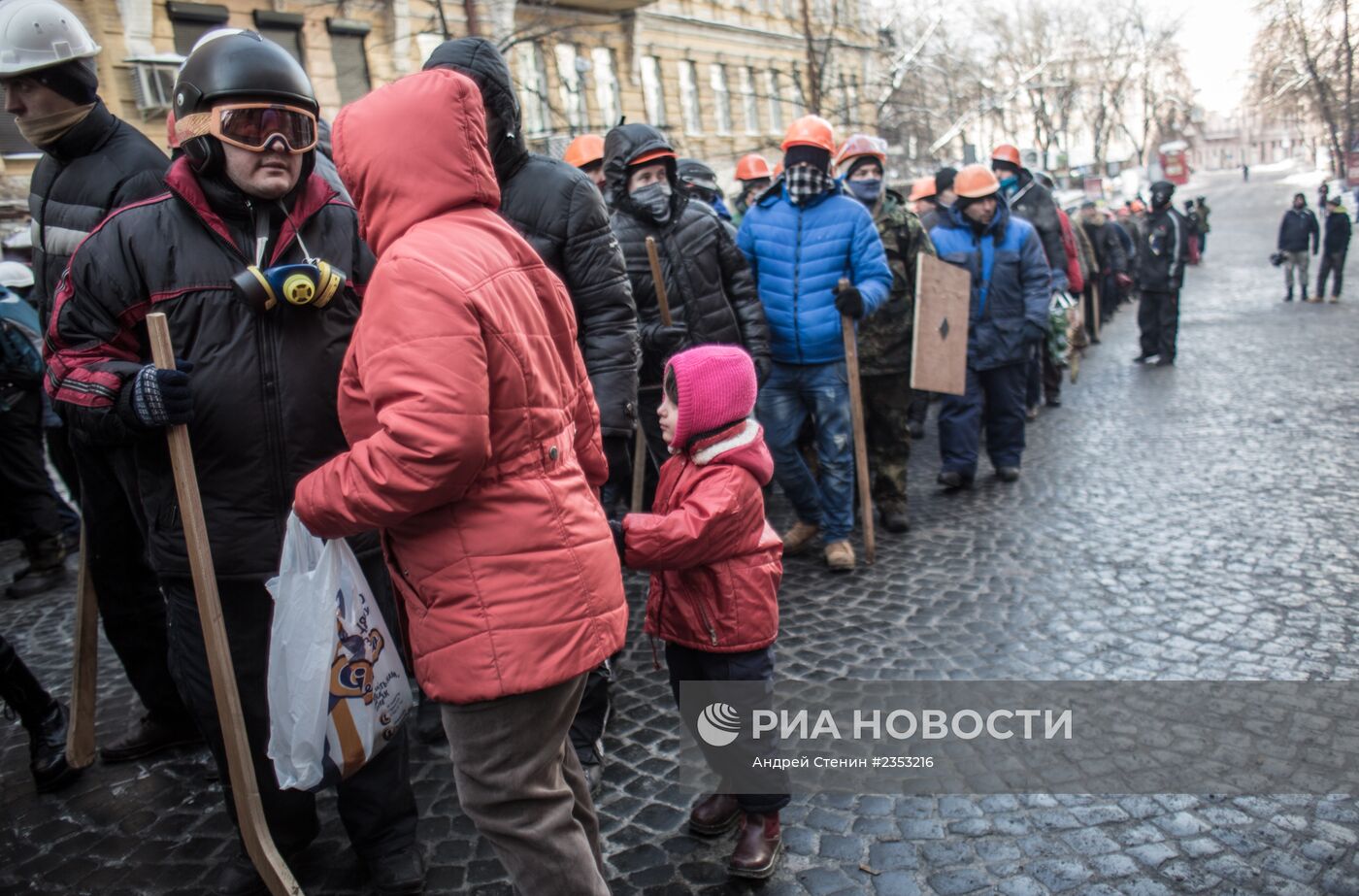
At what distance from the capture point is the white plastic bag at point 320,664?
2.25 m

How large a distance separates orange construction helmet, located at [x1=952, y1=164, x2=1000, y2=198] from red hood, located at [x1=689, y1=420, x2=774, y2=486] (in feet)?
14.7

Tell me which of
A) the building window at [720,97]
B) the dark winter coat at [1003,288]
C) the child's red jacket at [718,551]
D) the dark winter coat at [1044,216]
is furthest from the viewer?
the building window at [720,97]

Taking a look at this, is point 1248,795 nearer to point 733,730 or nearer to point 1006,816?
point 1006,816

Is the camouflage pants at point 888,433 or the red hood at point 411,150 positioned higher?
the red hood at point 411,150

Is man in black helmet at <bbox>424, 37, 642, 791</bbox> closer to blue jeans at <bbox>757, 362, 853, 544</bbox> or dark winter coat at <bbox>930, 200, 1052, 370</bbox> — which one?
blue jeans at <bbox>757, 362, 853, 544</bbox>

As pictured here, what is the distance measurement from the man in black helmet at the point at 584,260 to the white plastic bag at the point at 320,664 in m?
0.89

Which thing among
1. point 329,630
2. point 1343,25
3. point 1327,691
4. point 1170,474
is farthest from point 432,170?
point 1343,25

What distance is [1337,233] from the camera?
15.6 meters

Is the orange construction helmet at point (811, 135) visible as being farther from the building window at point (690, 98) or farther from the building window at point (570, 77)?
the building window at point (690, 98)

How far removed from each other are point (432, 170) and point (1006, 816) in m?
2.42

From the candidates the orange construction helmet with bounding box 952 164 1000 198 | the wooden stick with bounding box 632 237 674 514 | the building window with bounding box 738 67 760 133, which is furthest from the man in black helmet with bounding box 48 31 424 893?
the building window with bounding box 738 67 760 133

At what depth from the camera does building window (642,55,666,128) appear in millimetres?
27422

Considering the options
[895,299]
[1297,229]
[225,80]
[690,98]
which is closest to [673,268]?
[895,299]

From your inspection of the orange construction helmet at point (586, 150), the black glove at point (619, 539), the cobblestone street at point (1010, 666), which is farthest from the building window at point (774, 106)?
the black glove at point (619, 539)
